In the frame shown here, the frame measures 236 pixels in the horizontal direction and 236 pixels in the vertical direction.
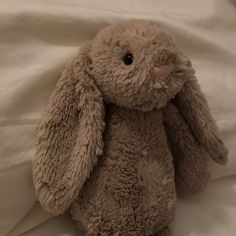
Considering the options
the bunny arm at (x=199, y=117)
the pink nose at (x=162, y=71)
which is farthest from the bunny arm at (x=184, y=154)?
the pink nose at (x=162, y=71)

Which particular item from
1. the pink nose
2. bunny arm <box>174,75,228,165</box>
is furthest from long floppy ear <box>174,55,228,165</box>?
the pink nose

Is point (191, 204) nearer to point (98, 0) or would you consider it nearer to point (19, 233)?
point (19, 233)

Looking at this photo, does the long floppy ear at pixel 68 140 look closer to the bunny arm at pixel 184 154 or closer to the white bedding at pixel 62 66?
the white bedding at pixel 62 66

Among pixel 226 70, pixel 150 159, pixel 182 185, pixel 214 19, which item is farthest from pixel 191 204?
pixel 214 19

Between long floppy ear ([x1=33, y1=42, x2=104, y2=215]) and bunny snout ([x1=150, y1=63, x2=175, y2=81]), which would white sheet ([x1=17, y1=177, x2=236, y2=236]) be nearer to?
long floppy ear ([x1=33, y1=42, x2=104, y2=215])

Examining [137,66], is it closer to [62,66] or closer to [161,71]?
[161,71]

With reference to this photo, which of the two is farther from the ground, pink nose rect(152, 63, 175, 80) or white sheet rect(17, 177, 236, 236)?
pink nose rect(152, 63, 175, 80)
